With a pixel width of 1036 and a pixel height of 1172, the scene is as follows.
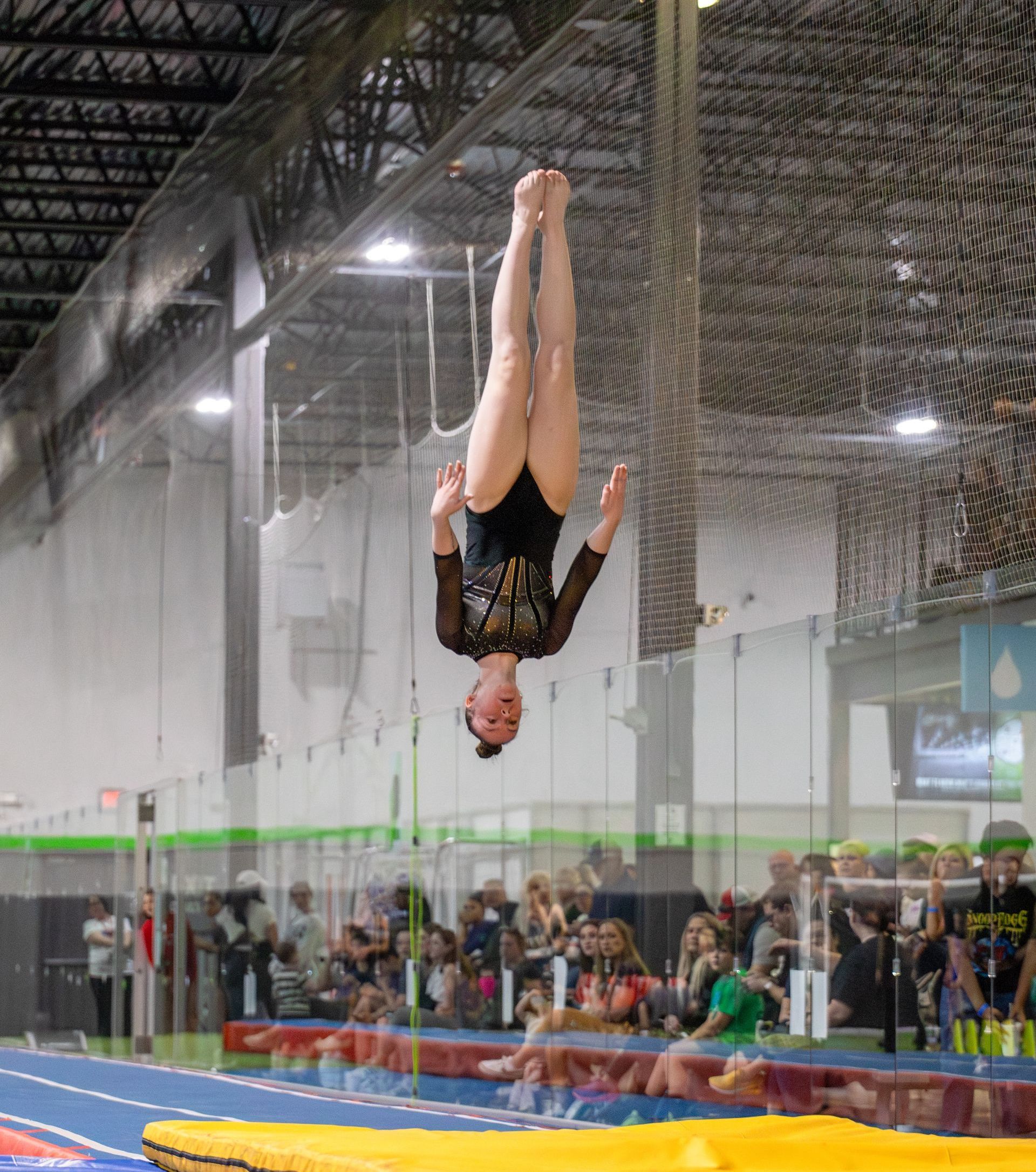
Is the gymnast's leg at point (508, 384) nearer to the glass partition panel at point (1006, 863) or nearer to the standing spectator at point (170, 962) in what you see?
the glass partition panel at point (1006, 863)

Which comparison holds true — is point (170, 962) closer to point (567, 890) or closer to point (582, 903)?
point (567, 890)

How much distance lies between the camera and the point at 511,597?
467 cm

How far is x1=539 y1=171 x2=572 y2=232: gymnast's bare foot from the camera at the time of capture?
4711mm

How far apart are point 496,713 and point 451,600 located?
35 centimetres

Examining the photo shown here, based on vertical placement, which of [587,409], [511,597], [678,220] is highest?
[678,220]

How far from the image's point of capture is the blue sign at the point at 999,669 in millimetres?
4809

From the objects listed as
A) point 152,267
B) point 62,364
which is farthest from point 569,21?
point 62,364

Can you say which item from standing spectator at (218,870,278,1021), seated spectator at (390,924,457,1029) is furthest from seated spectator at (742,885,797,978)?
standing spectator at (218,870,278,1021)

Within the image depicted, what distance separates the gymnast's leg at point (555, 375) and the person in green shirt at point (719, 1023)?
6.64 ft

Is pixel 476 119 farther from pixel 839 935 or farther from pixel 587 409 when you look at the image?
pixel 839 935

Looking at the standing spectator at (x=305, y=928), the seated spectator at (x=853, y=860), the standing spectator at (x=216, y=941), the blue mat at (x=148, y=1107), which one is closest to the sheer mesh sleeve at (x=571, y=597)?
the seated spectator at (x=853, y=860)

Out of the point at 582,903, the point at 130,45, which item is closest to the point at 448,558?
the point at 582,903

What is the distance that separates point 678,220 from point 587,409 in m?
0.95

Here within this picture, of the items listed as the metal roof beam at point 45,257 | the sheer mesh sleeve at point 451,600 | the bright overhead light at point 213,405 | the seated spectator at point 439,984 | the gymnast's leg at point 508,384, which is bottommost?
the seated spectator at point 439,984
